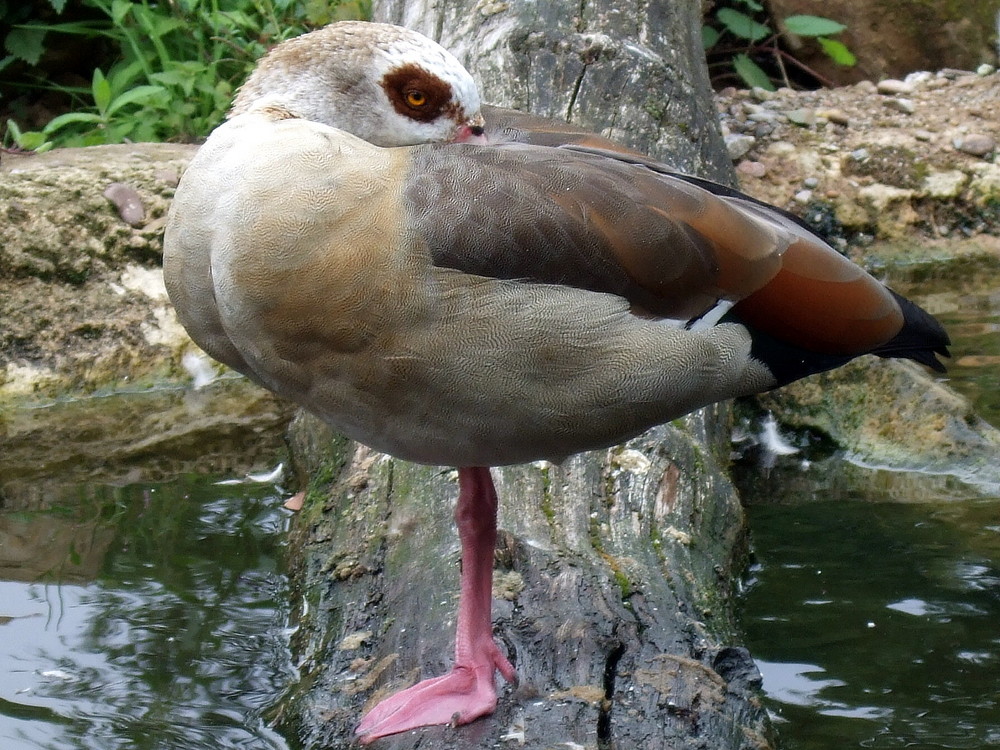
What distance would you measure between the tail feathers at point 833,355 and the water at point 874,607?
88 centimetres

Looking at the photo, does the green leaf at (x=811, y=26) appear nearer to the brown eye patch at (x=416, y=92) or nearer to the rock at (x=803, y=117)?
the rock at (x=803, y=117)

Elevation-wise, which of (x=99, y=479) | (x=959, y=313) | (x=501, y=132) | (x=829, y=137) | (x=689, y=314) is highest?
(x=501, y=132)

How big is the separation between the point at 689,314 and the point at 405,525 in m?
0.98

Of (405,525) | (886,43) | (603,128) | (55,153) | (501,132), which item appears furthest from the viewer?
(886,43)

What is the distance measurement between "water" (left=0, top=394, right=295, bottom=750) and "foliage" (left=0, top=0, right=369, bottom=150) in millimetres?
2316

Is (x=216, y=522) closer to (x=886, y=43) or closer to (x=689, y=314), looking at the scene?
(x=689, y=314)

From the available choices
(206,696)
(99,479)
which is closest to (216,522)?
(99,479)

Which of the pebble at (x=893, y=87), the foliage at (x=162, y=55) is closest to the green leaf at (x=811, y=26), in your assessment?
the pebble at (x=893, y=87)

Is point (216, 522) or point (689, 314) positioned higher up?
point (689, 314)

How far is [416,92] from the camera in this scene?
2561 mm

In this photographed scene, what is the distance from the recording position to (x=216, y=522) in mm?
4320

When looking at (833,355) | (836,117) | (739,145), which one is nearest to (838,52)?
(836,117)

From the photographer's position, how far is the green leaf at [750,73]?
789 centimetres

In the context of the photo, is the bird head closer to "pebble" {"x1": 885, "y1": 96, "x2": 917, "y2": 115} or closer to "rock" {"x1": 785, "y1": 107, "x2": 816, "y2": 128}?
"rock" {"x1": 785, "y1": 107, "x2": 816, "y2": 128}
